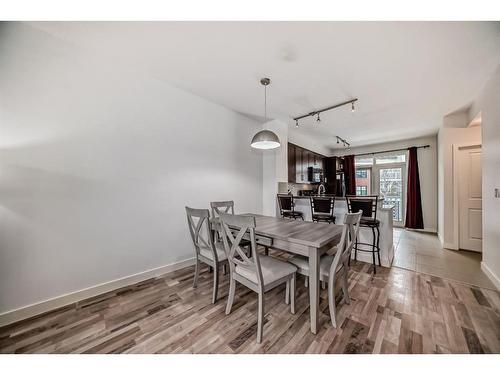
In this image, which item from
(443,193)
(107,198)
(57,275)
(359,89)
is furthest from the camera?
(443,193)

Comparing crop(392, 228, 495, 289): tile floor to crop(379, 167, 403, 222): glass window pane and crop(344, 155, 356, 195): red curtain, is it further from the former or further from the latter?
crop(344, 155, 356, 195): red curtain

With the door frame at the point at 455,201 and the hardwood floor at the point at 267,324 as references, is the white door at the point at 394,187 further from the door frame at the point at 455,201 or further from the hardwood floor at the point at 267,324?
the hardwood floor at the point at 267,324

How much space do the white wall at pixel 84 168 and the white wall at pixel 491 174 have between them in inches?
149

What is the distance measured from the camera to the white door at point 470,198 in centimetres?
331

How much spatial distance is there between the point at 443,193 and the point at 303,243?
406cm

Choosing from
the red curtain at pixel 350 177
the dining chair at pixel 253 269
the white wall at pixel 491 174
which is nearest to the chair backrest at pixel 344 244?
the dining chair at pixel 253 269

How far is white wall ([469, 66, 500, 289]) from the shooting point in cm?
215

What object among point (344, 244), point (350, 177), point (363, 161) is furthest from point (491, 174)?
point (363, 161)

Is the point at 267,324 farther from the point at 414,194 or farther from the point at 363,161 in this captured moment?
the point at 363,161

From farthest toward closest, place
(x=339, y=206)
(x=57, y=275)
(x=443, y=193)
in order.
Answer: (x=443, y=193) < (x=339, y=206) < (x=57, y=275)

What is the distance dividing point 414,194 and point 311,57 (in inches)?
204

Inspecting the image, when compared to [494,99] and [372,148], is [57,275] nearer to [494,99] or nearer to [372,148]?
[494,99]

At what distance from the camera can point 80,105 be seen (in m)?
1.98
